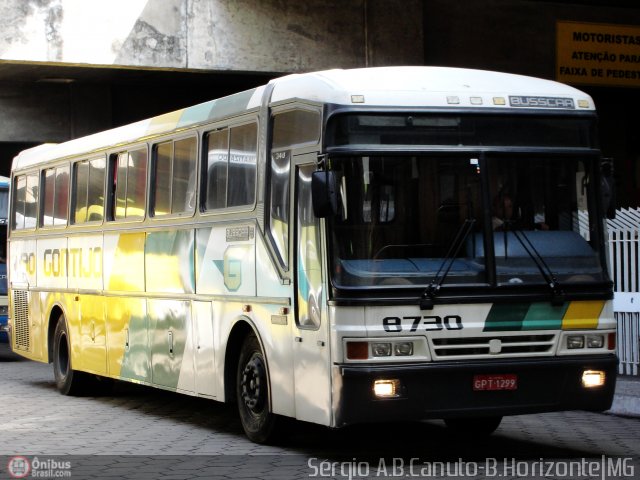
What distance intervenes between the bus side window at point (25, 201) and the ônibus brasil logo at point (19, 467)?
806 cm

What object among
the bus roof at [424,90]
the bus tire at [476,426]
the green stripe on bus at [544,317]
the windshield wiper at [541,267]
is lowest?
the bus tire at [476,426]

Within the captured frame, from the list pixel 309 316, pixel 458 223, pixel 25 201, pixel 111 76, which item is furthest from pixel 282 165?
pixel 111 76

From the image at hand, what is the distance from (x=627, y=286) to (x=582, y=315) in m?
5.62

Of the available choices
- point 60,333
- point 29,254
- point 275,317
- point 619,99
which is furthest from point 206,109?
point 619,99

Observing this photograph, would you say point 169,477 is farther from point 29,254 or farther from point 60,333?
point 29,254

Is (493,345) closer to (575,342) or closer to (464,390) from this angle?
(464,390)

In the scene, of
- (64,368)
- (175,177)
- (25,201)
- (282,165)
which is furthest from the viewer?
(25,201)

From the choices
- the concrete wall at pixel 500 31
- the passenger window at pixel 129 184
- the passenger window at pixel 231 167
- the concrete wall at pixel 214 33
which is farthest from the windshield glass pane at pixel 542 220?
the concrete wall at pixel 500 31

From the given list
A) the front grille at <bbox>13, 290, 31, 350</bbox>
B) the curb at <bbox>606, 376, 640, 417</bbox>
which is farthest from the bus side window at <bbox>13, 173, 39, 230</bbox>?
the curb at <bbox>606, 376, 640, 417</bbox>

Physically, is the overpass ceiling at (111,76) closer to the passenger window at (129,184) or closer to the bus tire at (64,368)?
the bus tire at (64,368)

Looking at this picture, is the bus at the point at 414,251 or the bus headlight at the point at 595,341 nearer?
the bus at the point at 414,251

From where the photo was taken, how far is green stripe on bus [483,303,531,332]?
9.88 meters

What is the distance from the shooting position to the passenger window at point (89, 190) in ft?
50.9

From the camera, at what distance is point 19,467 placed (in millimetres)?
10000
